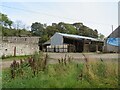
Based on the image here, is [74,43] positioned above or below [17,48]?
above

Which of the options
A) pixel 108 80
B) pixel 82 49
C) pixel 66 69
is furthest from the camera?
pixel 82 49

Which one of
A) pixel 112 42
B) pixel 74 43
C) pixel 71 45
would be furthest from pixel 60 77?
pixel 74 43

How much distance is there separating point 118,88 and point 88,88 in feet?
2.97

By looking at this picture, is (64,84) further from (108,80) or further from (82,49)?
(82,49)

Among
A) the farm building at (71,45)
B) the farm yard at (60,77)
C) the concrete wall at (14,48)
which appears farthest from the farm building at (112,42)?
the farm yard at (60,77)

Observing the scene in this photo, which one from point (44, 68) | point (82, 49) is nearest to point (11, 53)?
point (44, 68)

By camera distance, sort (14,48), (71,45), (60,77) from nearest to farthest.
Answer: (60,77) < (14,48) < (71,45)

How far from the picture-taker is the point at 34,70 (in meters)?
9.94

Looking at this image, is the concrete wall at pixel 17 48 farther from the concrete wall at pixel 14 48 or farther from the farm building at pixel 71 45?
the farm building at pixel 71 45

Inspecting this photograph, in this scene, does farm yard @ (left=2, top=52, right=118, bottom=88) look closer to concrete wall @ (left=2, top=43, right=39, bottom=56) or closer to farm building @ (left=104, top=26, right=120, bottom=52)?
concrete wall @ (left=2, top=43, right=39, bottom=56)

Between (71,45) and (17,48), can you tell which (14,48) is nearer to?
(17,48)

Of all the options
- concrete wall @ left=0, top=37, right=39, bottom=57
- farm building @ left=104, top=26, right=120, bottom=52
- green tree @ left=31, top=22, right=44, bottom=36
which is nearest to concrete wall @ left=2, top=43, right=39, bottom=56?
concrete wall @ left=0, top=37, right=39, bottom=57

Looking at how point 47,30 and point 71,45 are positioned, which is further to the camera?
point 47,30

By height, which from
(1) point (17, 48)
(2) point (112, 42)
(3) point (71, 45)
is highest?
(2) point (112, 42)
